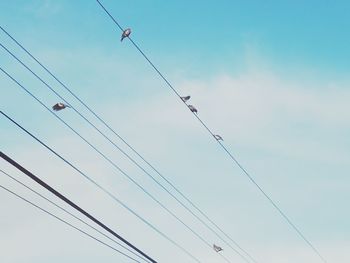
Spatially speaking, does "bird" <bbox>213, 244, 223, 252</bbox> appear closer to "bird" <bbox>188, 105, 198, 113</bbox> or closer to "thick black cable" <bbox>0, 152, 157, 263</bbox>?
"bird" <bbox>188, 105, 198, 113</bbox>

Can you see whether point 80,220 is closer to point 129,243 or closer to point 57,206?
point 57,206

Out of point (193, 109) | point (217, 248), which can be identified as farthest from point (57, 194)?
point (217, 248)

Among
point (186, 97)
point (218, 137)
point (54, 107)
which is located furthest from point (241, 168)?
point (54, 107)

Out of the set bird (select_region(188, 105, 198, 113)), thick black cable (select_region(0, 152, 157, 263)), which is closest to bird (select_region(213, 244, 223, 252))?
bird (select_region(188, 105, 198, 113))

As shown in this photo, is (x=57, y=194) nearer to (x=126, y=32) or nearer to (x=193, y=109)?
(x=126, y=32)

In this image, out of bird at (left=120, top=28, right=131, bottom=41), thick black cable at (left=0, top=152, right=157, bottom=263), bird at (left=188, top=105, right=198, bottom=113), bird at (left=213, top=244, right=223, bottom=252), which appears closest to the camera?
thick black cable at (left=0, top=152, right=157, bottom=263)

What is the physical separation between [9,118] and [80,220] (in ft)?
8.46

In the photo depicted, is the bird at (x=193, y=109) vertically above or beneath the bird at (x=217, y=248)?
above

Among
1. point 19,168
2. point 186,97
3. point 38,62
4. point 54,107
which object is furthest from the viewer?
point 186,97

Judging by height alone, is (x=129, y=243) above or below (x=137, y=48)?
below

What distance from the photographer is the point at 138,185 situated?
32.9ft

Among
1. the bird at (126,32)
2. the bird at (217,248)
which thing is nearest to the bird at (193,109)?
the bird at (126,32)

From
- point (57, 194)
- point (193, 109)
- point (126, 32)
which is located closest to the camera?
point (57, 194)

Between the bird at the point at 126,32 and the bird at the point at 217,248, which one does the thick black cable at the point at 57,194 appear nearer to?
the bird at the point at 126,32
